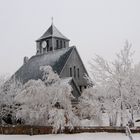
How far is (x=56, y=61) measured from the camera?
158 ft

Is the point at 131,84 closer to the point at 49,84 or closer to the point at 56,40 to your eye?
the point at 49,84

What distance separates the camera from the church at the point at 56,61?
4654 centimetres

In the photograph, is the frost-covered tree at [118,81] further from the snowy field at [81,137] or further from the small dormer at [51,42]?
the small dormer at [51,42]

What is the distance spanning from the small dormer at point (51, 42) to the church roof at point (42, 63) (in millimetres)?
2754

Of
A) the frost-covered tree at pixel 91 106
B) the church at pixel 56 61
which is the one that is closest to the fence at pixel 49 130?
the frost-covered tree at pixel 91 106

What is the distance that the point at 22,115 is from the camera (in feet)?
91.8

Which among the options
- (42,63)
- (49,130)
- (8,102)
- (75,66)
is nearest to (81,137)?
(49,130)

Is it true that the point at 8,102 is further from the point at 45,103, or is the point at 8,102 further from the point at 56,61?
the point at 56,61

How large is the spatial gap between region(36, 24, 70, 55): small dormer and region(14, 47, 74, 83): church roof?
9.04 feet

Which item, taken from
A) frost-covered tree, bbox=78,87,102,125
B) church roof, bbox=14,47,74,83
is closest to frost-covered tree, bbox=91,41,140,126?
frost-covered tree, bbox=78,87,102,125

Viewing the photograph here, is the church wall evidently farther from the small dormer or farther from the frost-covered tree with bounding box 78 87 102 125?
the frost-covered tree with bounding box 78 87 102 125

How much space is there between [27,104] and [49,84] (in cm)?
289

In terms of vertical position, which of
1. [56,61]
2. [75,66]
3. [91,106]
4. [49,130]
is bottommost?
[49,130]

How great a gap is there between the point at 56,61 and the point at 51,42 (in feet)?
25.8
